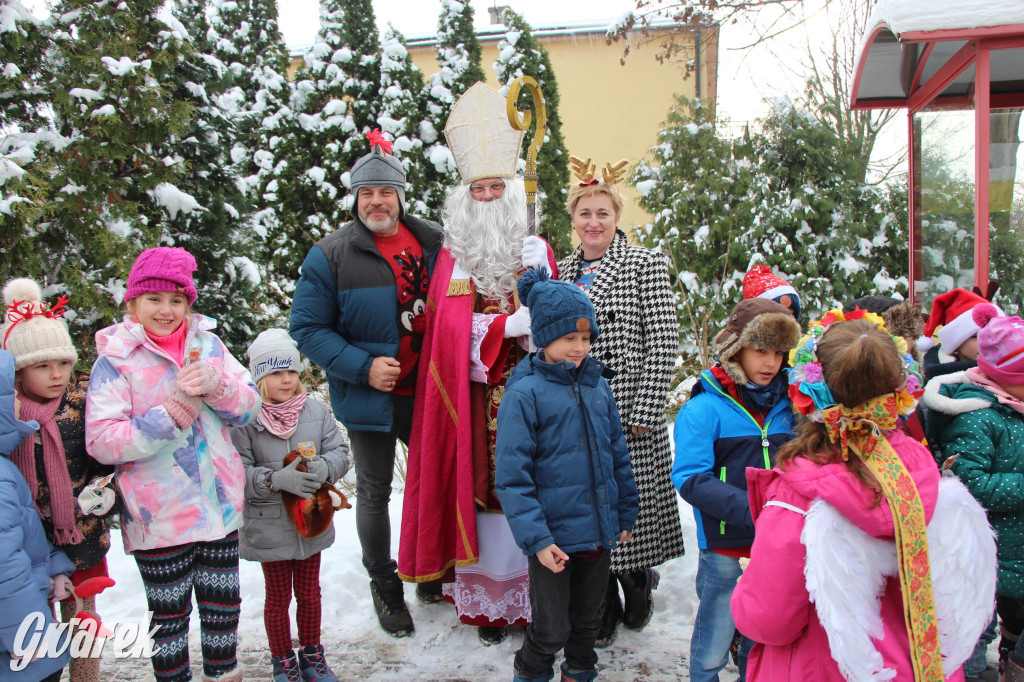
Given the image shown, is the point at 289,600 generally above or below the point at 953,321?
below

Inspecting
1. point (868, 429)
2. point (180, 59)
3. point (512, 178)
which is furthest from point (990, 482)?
point (180, 59)

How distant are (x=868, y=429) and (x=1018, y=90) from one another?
383 centimetres

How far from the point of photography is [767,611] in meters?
1.77

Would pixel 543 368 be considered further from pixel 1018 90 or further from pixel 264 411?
pixel 1018 90

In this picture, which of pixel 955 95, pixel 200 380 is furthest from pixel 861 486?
pixel 955 95

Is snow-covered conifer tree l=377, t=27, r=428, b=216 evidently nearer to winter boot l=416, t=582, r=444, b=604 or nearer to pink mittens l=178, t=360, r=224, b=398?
winter boot l=416, t=582, r=444, b=604

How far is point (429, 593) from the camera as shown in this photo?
3.95m

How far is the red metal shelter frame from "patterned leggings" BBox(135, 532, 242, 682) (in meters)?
4.13

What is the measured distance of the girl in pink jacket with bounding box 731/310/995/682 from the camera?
1687 mm

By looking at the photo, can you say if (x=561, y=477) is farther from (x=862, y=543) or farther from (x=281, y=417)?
(x=281, y=417)

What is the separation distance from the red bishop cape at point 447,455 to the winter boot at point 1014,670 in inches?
84.5

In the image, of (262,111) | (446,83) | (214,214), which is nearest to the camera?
(214,214)

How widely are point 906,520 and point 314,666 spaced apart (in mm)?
2537

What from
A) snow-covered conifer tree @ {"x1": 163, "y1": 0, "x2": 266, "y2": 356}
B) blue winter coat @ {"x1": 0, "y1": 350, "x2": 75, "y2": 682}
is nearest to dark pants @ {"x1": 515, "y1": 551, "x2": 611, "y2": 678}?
blue winter coat @ {"x1": 0, "y1": 350, "x2": 75, "y2": 682}
